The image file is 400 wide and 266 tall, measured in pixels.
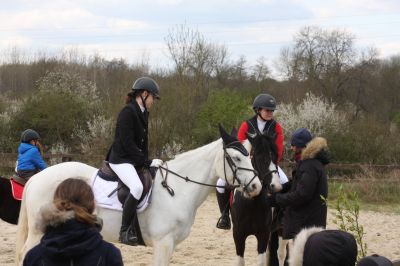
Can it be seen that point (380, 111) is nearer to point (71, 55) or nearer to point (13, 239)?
point (71, 55)

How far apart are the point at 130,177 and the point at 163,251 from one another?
2.59 feet

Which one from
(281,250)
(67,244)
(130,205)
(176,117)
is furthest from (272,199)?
(176,117)

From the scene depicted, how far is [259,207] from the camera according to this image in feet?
18.1

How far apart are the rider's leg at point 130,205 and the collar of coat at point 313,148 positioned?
1.61 metres

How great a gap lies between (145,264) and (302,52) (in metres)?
32.1

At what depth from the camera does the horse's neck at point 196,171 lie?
5.11 meters

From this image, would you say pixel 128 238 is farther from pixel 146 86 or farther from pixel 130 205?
pixel 146 86

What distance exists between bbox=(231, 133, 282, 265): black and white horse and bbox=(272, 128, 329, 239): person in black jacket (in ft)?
1.16

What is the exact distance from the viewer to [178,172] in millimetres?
5211

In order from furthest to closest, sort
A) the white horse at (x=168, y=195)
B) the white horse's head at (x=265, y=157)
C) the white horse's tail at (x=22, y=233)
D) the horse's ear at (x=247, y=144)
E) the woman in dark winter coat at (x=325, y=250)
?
the horse's ear at (x=247, y=144) → the white horse's head at (x=265, y=157) → the white horse's tail at (x=22, y=233) → the white horse at (x=168, y=195) → the woman in dark winter coat at (x=325, y=250)

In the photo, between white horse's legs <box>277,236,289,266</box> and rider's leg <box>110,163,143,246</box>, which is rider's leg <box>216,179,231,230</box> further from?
rider's leg <box>110,163,143,246</box>

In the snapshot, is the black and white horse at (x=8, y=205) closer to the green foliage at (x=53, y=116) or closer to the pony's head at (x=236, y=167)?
the pony's head at (x=236, y=167)

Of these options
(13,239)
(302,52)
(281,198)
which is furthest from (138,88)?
(302,52)

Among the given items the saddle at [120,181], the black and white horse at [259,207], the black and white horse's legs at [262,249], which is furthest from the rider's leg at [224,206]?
the saddle at [120,181]
